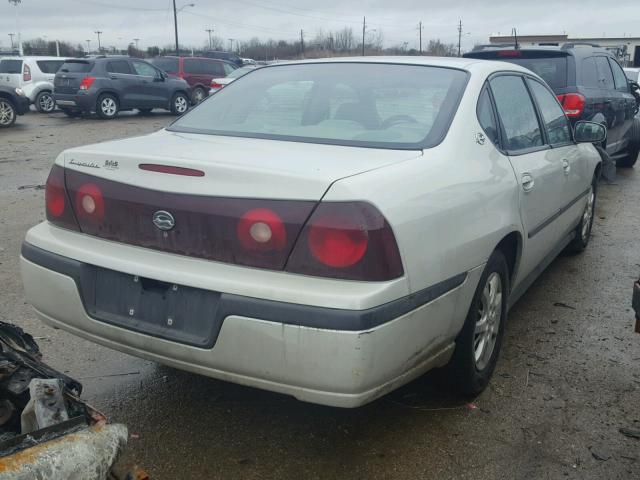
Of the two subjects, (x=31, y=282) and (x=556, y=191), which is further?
(x=556, y=191)

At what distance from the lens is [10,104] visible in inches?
622

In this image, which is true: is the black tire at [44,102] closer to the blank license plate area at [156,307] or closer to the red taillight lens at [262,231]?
the blank license plate area at [156,307]

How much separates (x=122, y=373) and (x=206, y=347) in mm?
1264

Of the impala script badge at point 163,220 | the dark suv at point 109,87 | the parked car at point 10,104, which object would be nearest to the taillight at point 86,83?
the dark suv at point 109,87

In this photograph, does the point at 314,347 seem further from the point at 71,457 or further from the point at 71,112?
the point at 71,112

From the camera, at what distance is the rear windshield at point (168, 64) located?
23094mm

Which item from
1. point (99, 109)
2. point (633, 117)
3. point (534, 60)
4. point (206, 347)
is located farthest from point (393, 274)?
point (99, 109)

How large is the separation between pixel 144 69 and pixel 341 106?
55.1 feet

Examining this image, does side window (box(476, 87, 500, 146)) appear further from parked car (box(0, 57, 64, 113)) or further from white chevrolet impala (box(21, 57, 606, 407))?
parked car (box(0, 57, 64, 113))

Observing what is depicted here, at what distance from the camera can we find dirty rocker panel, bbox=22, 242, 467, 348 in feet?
7.36

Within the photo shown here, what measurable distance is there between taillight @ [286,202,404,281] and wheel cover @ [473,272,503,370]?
37.9 inches

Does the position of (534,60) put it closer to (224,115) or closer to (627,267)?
(627,267)

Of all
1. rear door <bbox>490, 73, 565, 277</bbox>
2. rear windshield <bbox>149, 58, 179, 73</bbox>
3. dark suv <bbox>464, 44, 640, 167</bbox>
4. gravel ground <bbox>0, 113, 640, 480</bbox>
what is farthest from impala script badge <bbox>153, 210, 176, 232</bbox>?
rear windshield <bbox>149, 58, 179, 73</bbox>

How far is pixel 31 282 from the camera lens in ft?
9.45
